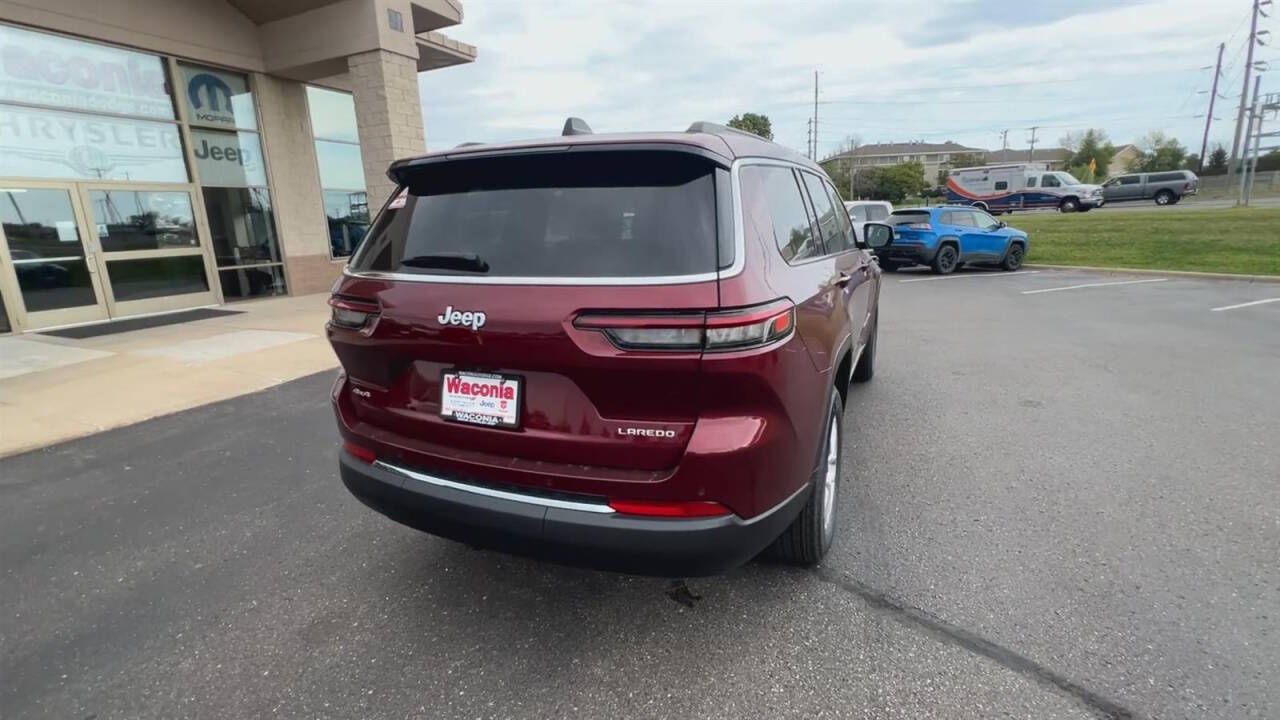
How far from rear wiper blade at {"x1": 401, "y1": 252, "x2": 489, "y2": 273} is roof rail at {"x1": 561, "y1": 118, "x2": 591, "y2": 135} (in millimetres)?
761

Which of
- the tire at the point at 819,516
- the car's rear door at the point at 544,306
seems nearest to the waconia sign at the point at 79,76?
the car's rear door at the point at 544,306

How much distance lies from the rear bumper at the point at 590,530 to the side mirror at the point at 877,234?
3.23 metres

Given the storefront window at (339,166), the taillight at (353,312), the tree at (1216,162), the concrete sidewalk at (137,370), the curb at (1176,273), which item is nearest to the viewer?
the taillight at (353,312)

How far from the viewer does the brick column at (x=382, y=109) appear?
10.2m

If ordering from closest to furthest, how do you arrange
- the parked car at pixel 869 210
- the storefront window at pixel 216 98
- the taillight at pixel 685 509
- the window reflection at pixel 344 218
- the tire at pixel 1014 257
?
the taillight at pixel 685 509 → the storefront window at pixel 216 98 → the window reflection at pixel 344 218 → the tire at pixel 1014 257 → the parked car at pixel 869 210

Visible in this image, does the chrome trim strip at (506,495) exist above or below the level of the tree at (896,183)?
below

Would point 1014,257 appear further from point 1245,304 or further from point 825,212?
point 825,212

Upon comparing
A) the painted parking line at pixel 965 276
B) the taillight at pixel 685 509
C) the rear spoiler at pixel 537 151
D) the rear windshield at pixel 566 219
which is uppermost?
the rear spoiler at pixel 537 151

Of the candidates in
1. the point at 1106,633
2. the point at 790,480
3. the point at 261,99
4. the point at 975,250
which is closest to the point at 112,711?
the point at 790,480

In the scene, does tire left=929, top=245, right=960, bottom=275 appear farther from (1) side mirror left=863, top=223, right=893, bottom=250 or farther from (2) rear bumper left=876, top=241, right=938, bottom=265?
(1) side mirror left=863, top=223, right=893, bottom=250

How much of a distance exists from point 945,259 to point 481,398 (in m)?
14.9

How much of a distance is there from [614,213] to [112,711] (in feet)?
7.75

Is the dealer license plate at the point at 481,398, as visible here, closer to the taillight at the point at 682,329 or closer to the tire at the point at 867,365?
the taillight at the point at 682,329

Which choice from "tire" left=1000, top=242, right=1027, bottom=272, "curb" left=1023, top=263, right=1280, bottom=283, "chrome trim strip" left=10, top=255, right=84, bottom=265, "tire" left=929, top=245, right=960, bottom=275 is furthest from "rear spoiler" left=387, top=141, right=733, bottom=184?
"tire" left=1000, top=242, right=1027, bottom=272
